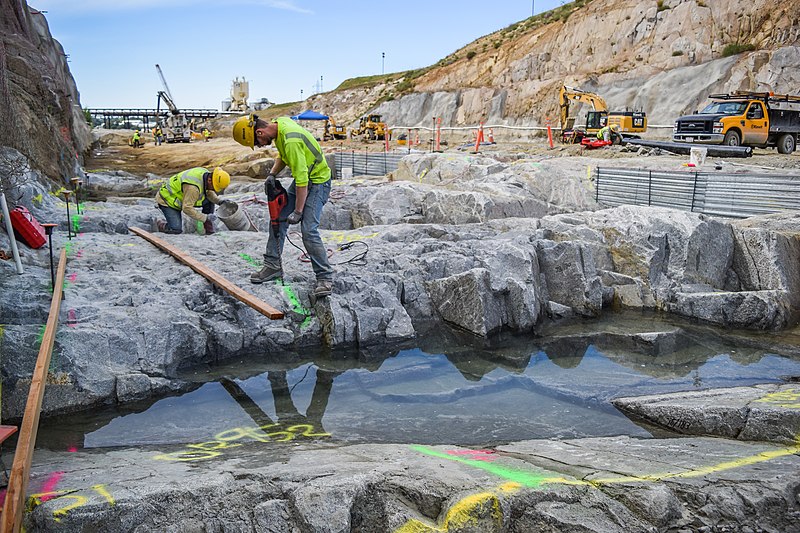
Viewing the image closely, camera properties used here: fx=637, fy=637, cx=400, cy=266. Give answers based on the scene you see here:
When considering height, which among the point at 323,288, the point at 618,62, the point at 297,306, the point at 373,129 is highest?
the point at 618,62

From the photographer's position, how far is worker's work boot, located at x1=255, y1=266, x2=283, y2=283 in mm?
6871

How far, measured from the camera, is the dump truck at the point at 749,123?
63.6 feet

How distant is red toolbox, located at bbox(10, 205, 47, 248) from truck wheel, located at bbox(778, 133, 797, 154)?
20886mm

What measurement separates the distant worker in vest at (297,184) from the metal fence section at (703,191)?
7375 millimetres

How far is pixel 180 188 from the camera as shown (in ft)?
29.0

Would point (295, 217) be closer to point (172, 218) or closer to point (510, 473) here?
point (172, 218)

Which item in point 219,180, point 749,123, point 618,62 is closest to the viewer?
point 219,180

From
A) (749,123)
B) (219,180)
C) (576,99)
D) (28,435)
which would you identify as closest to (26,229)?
(219,180)

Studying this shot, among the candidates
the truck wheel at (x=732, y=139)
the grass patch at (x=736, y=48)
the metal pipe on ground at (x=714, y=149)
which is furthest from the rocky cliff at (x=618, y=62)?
the metal pipe on ground at (x=714, y=149)

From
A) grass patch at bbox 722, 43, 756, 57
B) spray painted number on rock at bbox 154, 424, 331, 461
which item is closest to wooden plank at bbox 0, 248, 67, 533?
spray painted number on rock at bbox 154, 424, 331, 461

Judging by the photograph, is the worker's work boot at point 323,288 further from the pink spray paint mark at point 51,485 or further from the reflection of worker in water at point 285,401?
the pink spray paint mark at point 51,485

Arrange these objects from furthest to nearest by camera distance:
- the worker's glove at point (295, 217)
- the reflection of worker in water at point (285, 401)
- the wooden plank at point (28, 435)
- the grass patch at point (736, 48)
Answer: the grass patch at point (736, 48), the worker's glove at point (295, 217), the reflection of worker in water at point (285, 401), the wooden plank at point (28, 435)

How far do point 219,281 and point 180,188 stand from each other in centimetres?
294

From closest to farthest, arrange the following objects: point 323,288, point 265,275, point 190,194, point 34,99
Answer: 1. point 323,288
2. point 265,275
3. point 190,194
4. point 34,99
